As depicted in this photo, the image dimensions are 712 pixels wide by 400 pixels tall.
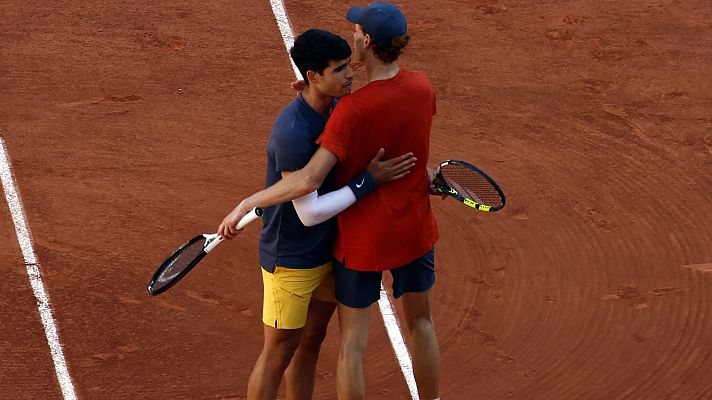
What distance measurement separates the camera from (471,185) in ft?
22.2

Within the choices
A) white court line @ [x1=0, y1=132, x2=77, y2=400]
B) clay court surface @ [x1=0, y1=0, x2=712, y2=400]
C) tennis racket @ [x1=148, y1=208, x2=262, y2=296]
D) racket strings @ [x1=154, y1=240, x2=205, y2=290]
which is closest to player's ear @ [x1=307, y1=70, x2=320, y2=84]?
tennis racket @ [x1=148, y1=208, x2=262, y2=296]

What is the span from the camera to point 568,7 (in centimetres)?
1227

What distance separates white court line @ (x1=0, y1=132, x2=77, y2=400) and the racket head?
115 centimetres

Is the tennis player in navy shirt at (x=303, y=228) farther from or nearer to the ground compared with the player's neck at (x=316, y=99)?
nearer to the ground

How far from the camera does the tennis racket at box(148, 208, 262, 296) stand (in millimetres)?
6598

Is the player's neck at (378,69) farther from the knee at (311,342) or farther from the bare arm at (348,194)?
the knee at (311,342)

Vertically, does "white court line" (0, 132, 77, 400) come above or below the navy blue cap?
below

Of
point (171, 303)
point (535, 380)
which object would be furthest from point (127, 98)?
point (535, 380)

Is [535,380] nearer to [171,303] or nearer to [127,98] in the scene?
[171,303]

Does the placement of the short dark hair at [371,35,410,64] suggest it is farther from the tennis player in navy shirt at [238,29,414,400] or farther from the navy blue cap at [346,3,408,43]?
the tennis player in navy shirt at [238,29,414,400]

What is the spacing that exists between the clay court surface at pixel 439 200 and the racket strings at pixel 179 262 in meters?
1.00

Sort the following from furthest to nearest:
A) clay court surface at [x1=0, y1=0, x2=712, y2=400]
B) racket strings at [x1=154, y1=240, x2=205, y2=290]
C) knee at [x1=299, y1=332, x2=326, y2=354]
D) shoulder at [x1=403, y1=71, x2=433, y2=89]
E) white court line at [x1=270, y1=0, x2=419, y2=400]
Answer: clay court surface at [x1=0, y1=0, x2=712, y2=400] → white court line at [x1=270, y1=0, x2=419, y2=400] → knee at [x1=299, y1=332, x2=326, y2=354] → racket strings at [x1=154, y1=240, x2=205, y2=290] → shoulder at [x1=403, y1=71, x2=433, y2=89]

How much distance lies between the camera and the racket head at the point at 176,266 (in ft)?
21.7

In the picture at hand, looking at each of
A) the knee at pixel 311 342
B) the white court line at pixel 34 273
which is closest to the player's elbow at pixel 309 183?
the knee at pixel 311 342
